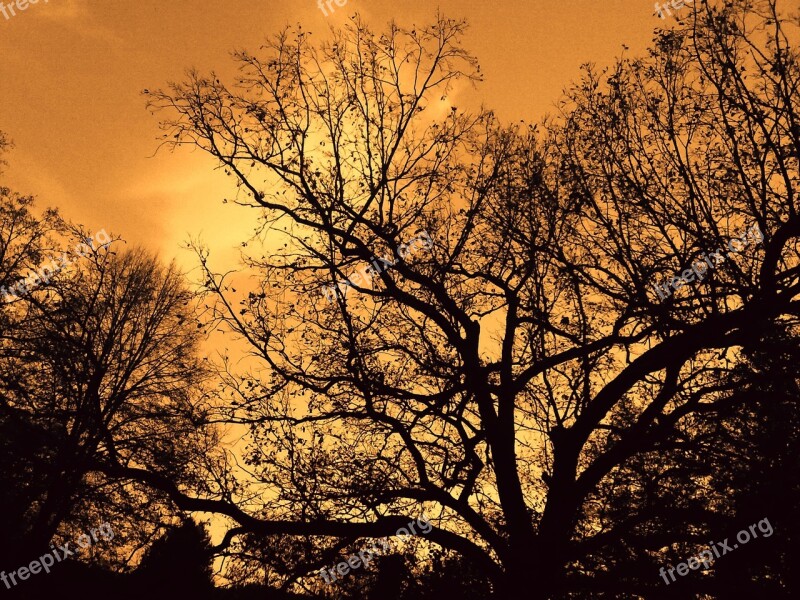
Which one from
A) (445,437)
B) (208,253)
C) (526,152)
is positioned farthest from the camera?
(526,152)

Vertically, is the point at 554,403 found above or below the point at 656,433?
above

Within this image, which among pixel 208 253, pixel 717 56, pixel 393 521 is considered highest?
pixel 717 56

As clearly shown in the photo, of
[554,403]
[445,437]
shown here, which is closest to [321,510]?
[445,437]

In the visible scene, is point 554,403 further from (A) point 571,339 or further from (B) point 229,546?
(B) point 229,546

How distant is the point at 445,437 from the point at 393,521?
9.13 feet

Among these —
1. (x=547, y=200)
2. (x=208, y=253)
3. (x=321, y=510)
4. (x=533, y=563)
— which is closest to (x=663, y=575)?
(x=533, y=563)

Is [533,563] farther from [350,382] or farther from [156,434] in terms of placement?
[156,434]

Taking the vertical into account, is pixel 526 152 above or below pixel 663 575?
above

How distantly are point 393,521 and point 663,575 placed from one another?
4.69m

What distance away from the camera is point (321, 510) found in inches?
415

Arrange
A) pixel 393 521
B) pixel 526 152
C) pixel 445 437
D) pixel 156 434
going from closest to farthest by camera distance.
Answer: pixel 393 521 → pixel 445 437 → pixel 526 152 → pixel 156 434

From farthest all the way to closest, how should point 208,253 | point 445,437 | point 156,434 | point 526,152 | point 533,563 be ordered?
point 156,434, point 526,152, point 445,437, point 208,253, point 533,563

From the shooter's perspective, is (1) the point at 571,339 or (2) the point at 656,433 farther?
(1) the point at 571,339

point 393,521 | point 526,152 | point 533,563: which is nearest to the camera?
point 533,563
